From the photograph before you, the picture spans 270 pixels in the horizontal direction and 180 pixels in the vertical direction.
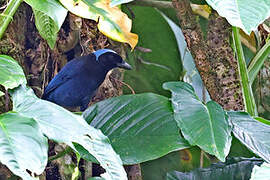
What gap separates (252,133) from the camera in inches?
50.8

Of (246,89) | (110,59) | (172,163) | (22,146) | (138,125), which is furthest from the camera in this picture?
(172,163)

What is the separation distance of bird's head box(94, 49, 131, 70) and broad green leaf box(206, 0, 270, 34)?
41.3 inches

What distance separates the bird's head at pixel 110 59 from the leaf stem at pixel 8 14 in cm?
58

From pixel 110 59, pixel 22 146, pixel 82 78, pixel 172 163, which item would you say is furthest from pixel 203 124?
pixel 172 163

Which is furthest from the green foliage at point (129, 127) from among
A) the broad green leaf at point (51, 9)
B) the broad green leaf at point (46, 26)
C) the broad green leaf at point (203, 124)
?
the broad green leaf at point (46, 26)

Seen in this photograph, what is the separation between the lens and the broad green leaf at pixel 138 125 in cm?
130

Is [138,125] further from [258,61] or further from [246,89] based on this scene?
[258,61]

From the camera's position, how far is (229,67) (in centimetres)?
172

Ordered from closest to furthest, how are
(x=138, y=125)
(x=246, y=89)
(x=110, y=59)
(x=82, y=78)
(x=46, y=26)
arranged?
(x=138, y=125) → (x=246, y=89) → (x=46, y=26) → (x=110, y=59) → (x=82, y=78)

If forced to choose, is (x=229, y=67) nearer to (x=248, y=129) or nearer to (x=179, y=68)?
(x=248, y=129)

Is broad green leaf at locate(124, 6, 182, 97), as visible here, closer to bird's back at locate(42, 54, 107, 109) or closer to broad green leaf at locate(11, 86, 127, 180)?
bird's back at locate(42, 54, 107, 109)

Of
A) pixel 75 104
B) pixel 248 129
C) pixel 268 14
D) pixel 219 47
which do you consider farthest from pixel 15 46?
pixel 268 14

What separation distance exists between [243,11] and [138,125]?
566 millimetres

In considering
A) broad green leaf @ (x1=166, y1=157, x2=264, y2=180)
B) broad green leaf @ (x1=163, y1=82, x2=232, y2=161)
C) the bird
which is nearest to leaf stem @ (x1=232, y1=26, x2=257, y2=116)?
broad green leaf @ (x1=166, y1=157, x2=264, y2=180)
